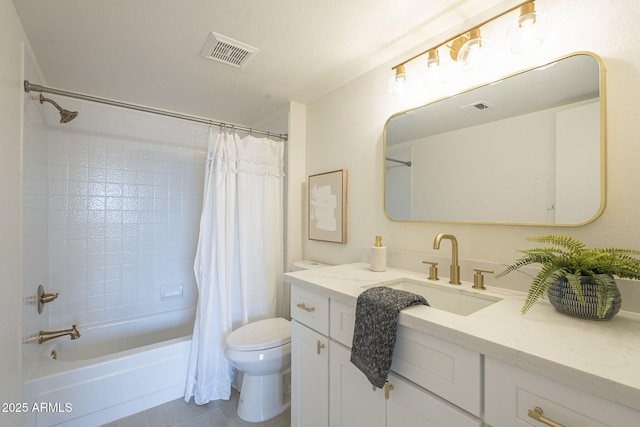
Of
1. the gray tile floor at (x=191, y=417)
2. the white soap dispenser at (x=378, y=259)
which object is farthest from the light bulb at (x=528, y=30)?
the gray tile floor at (x=191, y=417)

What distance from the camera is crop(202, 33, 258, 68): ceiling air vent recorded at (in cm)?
150

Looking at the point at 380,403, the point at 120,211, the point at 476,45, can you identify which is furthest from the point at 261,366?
the point at 476,45

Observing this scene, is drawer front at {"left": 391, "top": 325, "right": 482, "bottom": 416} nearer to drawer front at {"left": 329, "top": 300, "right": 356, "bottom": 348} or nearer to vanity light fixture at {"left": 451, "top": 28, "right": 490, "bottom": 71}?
drawer front at {"left": 329, "top": 300, "right": 356, "bottom": 348}

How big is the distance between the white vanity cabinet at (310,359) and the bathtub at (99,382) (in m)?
0.94

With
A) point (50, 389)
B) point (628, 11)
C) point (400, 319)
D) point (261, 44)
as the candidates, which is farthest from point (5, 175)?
point (628, 11)

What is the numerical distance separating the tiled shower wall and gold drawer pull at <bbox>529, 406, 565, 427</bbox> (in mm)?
2753

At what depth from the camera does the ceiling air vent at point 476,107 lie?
1246 millimetres

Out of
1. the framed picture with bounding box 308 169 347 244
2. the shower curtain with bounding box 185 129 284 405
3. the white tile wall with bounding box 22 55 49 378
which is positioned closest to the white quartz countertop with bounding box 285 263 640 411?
the framed picture with bounding box 308 169 347 244

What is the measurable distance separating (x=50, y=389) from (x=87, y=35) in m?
1.91

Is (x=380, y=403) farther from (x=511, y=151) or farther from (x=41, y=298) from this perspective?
(x=41, y=298)

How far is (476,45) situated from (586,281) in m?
1.01

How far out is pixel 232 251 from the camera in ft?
6.37

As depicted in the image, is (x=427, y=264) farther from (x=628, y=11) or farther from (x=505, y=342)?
(x=628, y=11)

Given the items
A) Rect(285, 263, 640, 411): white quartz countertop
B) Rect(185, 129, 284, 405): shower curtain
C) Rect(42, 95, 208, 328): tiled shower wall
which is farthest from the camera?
Rect(42, 95, 208, 328): tiled shower wall
